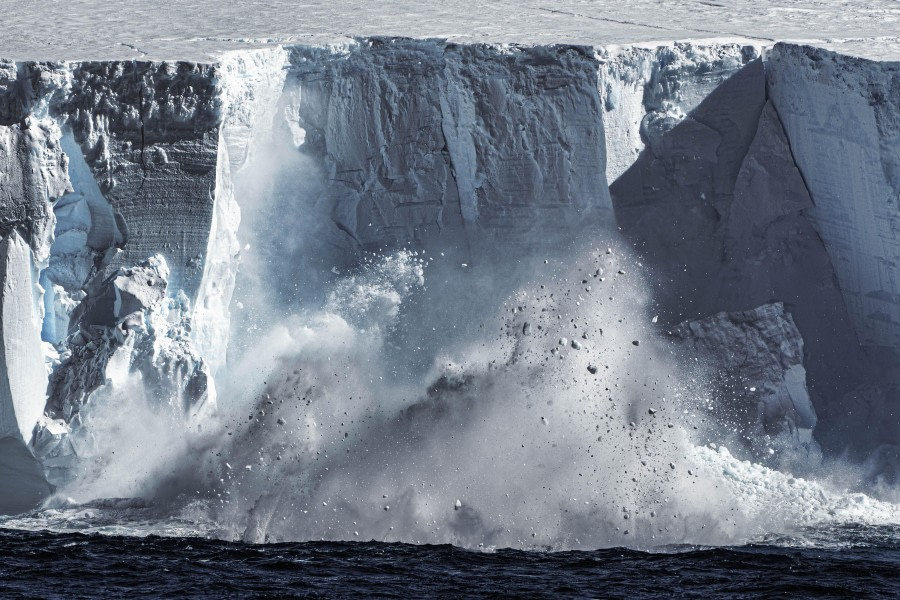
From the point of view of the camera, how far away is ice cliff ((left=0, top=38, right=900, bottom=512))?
17781 mm

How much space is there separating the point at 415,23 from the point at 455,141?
96.2 inches

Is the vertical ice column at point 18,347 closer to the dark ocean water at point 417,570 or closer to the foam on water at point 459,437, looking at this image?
the foam on water at point 459,437

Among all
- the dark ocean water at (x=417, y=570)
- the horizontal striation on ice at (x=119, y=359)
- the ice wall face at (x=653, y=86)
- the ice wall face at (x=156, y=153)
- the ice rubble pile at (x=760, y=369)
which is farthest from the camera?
the ice wall face at (x=653, y=86)

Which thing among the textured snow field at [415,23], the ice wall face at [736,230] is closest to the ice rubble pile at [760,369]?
the ice wall face at [736,230]

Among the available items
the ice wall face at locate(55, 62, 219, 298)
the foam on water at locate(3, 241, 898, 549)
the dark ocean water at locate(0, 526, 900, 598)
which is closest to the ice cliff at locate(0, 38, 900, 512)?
the ice wall face at locate(55, 62, 219, 298)

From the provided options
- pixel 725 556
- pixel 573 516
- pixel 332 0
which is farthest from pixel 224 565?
pixel 332 0

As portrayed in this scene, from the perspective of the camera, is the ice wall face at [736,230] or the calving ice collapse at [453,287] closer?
the calving ice collapse at [453,287]

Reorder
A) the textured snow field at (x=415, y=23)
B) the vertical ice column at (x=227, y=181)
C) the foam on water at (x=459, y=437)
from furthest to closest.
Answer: the textured snow field at (x=415, y=23) → the vertical ice column at (x=227, y=181) → the foam on water at (x=459, y=437)

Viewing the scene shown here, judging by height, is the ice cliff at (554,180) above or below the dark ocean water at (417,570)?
above

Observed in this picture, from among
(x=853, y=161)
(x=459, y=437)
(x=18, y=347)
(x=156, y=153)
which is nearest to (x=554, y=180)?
(x=459, y=437)

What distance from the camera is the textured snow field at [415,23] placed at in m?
19.1

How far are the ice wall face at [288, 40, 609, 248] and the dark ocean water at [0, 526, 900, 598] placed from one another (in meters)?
4.16

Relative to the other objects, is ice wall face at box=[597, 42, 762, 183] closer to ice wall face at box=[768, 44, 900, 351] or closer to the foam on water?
ice wall face at box=[768, 44, 900, 351]

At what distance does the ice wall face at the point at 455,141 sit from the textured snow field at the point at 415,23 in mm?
463
